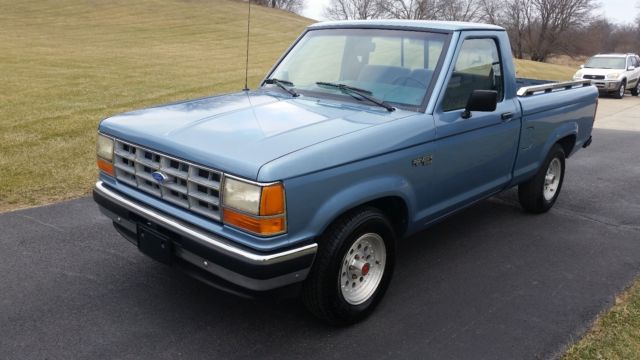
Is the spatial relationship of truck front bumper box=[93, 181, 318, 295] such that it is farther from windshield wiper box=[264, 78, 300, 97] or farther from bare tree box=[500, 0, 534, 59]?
bare tree box=[500, 0, 534, 59]

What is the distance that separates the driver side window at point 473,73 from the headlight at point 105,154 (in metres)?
2.33

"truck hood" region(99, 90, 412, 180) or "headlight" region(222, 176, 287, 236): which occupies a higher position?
"truck hood" region(99, 90, 412, 180)

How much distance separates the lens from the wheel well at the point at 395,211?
3.63 metres

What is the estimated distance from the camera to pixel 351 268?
11.5 feet

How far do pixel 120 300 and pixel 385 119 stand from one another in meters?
2.16

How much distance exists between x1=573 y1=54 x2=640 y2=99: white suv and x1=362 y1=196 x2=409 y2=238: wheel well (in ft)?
62.5

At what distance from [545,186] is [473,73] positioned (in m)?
2.18

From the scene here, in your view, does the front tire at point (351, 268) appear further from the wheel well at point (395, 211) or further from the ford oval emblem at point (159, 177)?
the ford oval emblem at point (159, 177)

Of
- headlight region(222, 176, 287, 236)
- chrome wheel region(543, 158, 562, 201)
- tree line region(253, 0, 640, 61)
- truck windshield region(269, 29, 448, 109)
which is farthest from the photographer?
tree line region(253, 0, 640, 61)

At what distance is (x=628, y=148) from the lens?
1021 centimetres

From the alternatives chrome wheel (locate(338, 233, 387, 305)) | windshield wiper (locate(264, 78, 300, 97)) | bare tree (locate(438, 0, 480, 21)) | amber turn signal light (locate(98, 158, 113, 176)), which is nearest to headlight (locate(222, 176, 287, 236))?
chrome wheel (locate(338, 233, 387, 305))

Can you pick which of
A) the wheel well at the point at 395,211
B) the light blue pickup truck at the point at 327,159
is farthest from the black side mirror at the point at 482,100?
the wheel well at the point at 395,211

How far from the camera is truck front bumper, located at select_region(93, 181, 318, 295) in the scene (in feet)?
9.38

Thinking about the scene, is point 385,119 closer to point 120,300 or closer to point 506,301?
point 506,301
